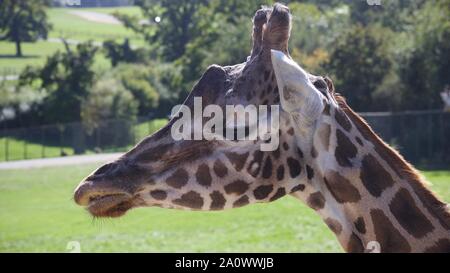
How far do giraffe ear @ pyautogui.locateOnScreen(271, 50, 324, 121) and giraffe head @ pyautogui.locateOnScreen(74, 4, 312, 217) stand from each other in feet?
0.38

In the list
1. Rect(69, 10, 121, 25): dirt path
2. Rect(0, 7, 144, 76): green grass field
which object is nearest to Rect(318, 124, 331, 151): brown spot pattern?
Rect(0, 7, 144, 76): green grass field

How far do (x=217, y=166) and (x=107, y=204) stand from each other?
0.46m

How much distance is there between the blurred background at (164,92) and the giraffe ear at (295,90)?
487 inches

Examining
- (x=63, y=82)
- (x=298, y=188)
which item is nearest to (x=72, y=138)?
(x=63, y=82)

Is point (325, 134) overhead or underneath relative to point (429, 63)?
overhead

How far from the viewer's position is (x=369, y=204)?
3230 mm

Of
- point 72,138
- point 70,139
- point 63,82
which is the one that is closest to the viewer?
point 72,138

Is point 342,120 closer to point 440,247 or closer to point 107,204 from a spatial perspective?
point 440,247

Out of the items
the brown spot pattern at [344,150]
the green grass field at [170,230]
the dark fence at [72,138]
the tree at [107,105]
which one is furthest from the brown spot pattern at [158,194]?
the tree at [107,105]

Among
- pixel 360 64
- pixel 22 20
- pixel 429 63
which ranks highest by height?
pixel 22 20

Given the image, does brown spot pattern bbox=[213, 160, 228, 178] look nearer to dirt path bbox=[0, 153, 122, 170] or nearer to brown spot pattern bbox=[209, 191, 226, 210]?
brown spot pattern bbox=[209, 191, 226, 210]

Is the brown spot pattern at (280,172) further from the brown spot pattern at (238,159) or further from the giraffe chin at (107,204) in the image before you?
the giraffe chin at (107,204)

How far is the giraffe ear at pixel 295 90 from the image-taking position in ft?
9.77
